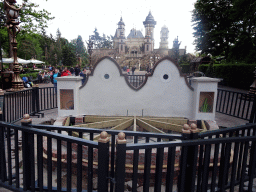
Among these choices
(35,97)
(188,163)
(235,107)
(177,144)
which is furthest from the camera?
(35,97)

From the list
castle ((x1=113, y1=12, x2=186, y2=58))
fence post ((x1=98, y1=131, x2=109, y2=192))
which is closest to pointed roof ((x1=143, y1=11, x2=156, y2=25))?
castle ((x1=113, y1=12, x2=186, y2=58))

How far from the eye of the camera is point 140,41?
84812mm

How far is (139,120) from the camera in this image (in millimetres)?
6055

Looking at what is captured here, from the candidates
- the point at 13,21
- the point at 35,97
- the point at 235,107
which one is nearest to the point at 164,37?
the point at 13,21

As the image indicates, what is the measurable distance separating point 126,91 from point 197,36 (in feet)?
86.9

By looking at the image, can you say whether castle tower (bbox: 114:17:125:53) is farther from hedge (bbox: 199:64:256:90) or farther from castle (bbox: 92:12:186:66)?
hedge (bbox: 199:64:256:90)

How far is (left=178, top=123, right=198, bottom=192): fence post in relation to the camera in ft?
6.90

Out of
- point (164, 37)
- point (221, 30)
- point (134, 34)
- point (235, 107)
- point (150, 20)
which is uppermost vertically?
point (150, 20)

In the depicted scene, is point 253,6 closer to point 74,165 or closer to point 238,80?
point 238,80

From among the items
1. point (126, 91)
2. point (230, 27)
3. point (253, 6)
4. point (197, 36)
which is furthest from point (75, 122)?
point (197, 36)

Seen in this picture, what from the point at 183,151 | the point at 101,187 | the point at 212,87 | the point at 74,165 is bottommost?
the point at 74,165

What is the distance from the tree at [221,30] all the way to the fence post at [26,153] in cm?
2038

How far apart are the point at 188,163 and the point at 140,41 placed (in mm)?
86531

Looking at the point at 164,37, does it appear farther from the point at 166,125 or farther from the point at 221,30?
the point at 166,125
